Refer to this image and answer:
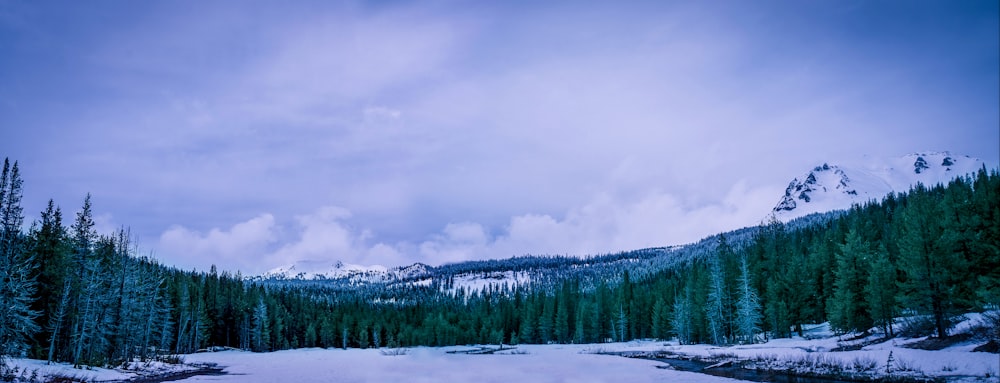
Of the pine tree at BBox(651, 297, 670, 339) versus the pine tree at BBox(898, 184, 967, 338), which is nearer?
the pine tree at BBox(898, 184, 967, 338)

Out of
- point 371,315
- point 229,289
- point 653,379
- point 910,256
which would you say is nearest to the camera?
point 653,379

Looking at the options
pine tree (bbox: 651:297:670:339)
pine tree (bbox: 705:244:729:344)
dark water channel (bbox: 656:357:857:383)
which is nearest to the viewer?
dark water channel (bbox: 656:357:857:383)

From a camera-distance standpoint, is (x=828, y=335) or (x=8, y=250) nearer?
(x=8, y=250)

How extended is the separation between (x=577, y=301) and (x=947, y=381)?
353ft

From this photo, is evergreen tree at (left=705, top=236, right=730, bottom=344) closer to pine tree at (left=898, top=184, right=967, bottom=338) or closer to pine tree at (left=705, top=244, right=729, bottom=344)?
pine tree at (left=705, top=244, right=729, bottom=344)

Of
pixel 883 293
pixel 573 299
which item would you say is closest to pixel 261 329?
pixel 573 299

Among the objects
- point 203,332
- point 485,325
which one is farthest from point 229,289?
point 485,325

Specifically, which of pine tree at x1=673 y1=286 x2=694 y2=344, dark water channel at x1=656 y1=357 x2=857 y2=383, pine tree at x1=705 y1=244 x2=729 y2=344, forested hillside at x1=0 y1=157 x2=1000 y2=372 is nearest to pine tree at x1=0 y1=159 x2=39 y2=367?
forested hillside at x1=0 y1=157 x2=1000 y2=372

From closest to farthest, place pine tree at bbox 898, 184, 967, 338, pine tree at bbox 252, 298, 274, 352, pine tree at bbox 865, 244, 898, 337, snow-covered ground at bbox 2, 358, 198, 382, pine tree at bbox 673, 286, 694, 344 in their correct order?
snow-covered ground at bbox 2, 358, 198, 382 → pine tree at bbox 898, 184, 967, 338 → pine tree at bbox 865, 244, 898, 337 → pine tree at bbox 673, 286, 694, 344 → pine tree at bbox 252, 298, 274, 352

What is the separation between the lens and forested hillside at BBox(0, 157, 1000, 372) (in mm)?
37375

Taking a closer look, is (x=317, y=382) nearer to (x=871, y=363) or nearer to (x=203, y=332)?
(x=871, y=363)

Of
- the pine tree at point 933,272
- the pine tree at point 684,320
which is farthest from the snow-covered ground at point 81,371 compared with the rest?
the pine tree at point 684,320

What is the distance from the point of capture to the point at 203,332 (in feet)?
316

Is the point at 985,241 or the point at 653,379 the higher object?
the point at 985,241
